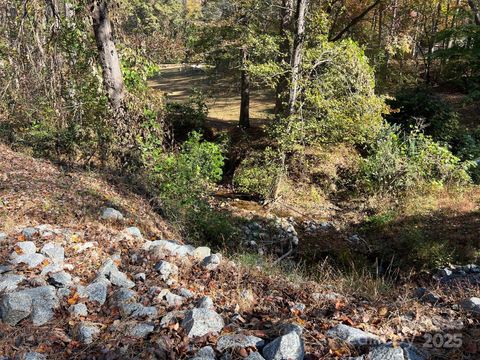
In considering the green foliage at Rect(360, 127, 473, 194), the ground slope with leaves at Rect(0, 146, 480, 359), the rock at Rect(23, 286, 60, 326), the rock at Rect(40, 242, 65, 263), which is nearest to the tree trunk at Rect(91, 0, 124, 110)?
the ground slope with leaves at Rect(0, 146, 480, 359)

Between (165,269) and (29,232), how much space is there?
1.48 m

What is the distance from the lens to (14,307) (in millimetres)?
2586

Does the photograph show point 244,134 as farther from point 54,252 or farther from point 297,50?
point 54,252

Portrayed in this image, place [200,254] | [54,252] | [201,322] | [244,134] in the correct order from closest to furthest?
[201,322] < [54,252] < [200,254] < [244,134]

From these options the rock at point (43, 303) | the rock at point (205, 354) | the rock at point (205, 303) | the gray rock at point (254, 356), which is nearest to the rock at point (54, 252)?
the rock at point (43, 303)

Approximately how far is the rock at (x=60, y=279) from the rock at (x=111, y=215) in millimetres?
1513

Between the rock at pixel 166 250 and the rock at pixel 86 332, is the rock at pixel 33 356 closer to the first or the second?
the rock at pixel 86 332

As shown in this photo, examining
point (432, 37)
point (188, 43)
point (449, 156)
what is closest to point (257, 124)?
point (188, 43)

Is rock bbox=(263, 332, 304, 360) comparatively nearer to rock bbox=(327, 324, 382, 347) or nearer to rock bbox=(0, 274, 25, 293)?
rock bbox=(327, 324, 382, 347)

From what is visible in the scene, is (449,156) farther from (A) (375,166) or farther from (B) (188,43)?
(B) (188,43)

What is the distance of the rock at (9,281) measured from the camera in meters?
2.89

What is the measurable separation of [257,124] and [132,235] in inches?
440

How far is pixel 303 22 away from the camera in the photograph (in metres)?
8.72

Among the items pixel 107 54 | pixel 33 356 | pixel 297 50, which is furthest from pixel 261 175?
pixel 33 356
